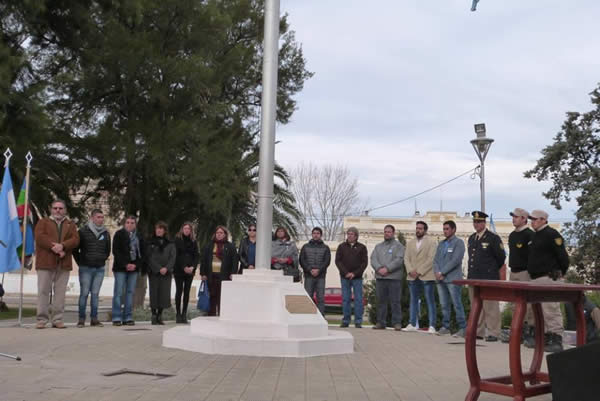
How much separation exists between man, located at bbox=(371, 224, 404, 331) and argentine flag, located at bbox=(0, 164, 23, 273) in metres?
6.25

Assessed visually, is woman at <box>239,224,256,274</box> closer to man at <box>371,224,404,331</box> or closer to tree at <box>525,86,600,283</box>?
man at <box>371,224,404,331</box>

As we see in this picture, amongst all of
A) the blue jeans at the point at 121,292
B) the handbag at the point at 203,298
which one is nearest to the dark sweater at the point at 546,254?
the blue jeans at the point at 121,292

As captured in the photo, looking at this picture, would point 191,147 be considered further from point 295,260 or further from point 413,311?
point 413,311

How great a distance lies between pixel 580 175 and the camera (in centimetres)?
2158

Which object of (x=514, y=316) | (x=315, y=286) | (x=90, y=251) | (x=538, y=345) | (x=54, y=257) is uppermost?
(x=90, y=251)

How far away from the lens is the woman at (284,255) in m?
13.1

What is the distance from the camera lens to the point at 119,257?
12414 millimetres

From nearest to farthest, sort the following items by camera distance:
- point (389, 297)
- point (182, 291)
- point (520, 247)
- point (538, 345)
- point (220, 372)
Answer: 1. point (538, 345)
2. point (220, 372)
3. point (520, 247)
4. point (389, 297)
5. point (182, 291)

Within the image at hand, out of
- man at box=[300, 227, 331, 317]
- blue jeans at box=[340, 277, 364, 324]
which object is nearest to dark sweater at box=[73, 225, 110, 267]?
man at box=[300, 227, 331, 317]

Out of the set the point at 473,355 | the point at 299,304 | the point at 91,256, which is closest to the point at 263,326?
the point at 299,304

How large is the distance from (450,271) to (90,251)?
6.23 meters

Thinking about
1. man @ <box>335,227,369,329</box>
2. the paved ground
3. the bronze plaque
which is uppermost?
man @ <box>335,227,369,329</box>

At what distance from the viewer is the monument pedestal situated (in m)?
8.70

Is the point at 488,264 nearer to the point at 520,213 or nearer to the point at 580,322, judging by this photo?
the point at 520,213
